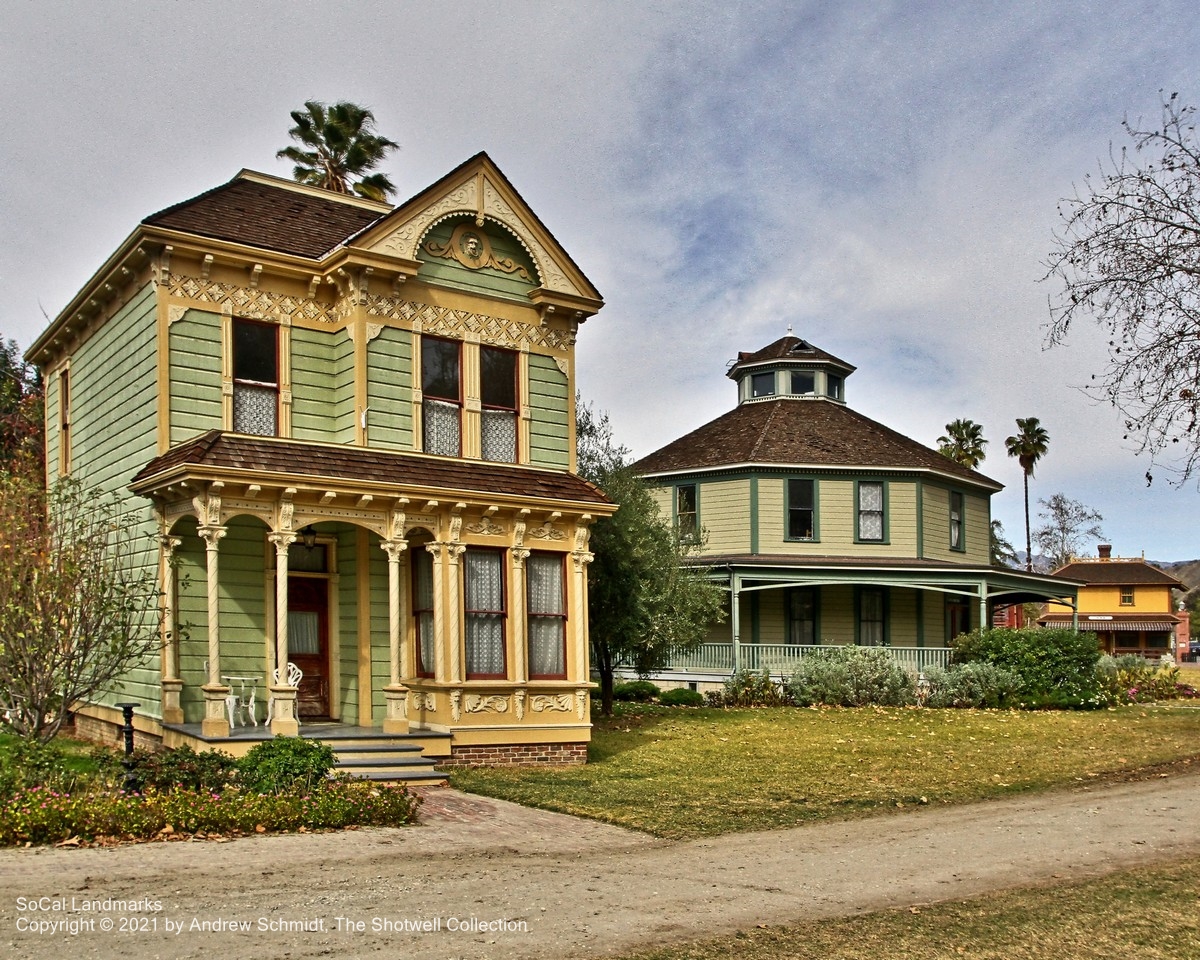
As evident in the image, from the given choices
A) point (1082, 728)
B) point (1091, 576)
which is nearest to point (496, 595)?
point (1082, 728)

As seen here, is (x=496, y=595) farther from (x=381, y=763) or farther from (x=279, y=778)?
(x=279, y=778)

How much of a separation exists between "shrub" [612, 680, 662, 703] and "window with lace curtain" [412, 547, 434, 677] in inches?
541

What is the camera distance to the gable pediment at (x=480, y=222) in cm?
1847

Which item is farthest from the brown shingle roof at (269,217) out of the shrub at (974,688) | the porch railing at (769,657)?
the shrub at (974,688)

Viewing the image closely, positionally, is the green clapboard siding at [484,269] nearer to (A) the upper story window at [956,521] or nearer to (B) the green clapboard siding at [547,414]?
(B) the green clapboard siding at [547,414]

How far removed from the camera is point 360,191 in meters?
32.8

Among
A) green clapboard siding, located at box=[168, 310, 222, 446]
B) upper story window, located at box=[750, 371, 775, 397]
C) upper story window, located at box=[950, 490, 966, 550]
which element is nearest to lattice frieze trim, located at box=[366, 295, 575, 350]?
green clapboard siding, located at box=[168, 310, 222, 446]

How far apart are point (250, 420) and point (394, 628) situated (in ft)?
12.8

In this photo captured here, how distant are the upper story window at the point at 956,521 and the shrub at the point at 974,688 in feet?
23.0

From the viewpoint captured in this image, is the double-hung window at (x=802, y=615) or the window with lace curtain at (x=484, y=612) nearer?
the window with lace curtain at (x=484, y=612)

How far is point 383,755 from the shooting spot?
1631 cm

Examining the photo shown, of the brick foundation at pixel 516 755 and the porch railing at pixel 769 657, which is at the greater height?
the porch railing at pixel 769 657

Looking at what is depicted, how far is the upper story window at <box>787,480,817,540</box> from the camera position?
1363 inches

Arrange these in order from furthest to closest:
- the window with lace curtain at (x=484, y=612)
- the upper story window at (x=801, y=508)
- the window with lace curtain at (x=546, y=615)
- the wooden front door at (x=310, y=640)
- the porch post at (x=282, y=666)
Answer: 1. the upper story window at (x=801, y=508)
2. the window with lace curtain at (x=546, y=615)
3. the wooden front door at (x=310, y=640)
4. the window with lace curtain at (x=484, y=612)
5. the porch post at (x=282, y=666)
